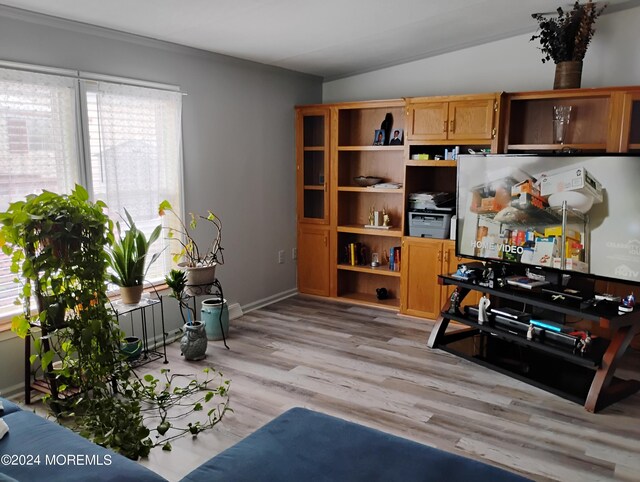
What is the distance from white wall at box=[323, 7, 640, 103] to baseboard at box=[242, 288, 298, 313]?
2128 mm

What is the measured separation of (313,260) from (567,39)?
118 inches

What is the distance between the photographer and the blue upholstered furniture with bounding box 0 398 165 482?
169 cm

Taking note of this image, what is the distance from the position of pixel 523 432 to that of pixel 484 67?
3259 millimetres

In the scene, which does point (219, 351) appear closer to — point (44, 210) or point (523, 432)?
point (44, 210)

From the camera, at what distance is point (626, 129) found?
12.7 feet

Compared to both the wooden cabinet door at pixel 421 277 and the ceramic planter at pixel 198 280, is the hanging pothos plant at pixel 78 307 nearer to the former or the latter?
the ceramic planter at pixel 198 280

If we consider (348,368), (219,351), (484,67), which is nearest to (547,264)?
(348,368)

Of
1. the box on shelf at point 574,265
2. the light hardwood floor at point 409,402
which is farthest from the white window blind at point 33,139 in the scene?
the box on shelf at point 574,265

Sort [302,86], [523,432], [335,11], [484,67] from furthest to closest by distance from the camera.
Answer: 1. [302,86]
2. [484,67]
3. [335,11]
4. [523,432]

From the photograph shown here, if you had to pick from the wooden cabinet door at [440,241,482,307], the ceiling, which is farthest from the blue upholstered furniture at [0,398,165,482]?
the wooden cabinet door at [440,241,482,307]

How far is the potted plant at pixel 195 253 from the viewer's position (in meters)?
3.93

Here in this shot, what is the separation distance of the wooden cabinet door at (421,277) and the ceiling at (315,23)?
175 centimetres

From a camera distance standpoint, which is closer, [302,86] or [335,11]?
[335,11]

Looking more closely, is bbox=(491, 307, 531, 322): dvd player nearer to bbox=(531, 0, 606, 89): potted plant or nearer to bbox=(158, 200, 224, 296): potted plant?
bbox=(531, 0, 606, 89): potted plant
